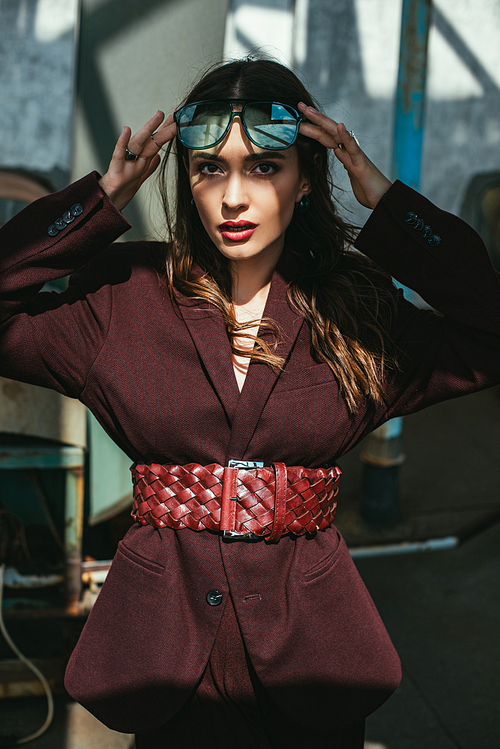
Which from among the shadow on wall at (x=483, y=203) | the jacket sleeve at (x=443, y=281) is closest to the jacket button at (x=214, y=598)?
the jacket sleeve at (x=443, y=281)

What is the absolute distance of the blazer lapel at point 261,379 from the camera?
4.86ft

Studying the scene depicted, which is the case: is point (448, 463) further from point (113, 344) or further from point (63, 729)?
point (113, 344)

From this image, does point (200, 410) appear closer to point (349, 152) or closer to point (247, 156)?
point (247, 156)

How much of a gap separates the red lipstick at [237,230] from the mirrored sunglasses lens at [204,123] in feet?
0.56

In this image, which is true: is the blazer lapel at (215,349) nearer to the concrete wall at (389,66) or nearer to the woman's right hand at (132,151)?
the woman's right hand at (132,151)

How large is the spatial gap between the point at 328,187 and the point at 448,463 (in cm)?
331

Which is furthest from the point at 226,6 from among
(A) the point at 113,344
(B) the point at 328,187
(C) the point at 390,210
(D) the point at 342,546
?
(D) the point at 342,546

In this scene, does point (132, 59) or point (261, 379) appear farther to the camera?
point (132, 59)

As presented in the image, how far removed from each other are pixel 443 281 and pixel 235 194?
1.58 ft

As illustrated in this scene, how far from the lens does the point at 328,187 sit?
1720 millimetres

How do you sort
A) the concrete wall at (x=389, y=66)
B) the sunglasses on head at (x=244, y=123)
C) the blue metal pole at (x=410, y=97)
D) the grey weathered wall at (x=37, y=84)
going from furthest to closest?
the concrete wall at (x=389, y=66)
the blue metal pole at (x=410, y=97)
the grey weathered wall at (x=37, y=84)
the sunglasses on head at (x=244, y=123)

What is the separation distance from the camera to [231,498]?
1475 millimetres

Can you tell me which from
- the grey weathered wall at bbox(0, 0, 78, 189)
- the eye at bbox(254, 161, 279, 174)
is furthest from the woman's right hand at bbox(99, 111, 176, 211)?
the grey weathered wall at bbox(0, 0, 78, 189)

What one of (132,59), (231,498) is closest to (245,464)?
(231,498)
